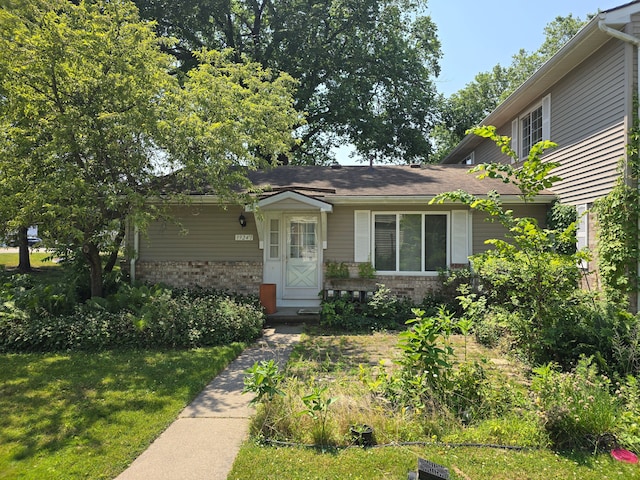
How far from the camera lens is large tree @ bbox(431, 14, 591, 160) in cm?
2562

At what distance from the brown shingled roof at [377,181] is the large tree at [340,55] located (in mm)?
7929

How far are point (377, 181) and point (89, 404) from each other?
29.1 feet

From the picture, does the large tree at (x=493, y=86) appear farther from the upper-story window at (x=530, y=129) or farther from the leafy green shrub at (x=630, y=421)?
the leafy green shrub at (x=630, y=421)

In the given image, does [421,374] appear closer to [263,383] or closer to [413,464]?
[413,464]

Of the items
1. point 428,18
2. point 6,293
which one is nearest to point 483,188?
point 6,293

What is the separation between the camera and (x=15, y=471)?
3.26 meters

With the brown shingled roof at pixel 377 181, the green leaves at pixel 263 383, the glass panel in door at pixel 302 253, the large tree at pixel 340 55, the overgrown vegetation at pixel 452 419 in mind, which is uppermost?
the large tree at pixel 340 55

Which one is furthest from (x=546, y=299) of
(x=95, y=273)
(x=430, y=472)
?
(x=95, y=273)

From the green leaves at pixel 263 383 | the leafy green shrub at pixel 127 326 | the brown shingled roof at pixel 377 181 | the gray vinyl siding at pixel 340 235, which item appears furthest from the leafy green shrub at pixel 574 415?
the gray vinyl siding at pixel 340 235

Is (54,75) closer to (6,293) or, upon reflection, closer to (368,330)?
(6,293)

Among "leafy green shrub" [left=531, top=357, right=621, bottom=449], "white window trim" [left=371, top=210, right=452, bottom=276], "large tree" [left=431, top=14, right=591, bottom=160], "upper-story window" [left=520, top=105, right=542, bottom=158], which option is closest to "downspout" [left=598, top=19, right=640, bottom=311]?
"upper-story window" [left=520, top=105, right=542, bottom=158]

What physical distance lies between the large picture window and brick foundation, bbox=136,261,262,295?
318 centimetres

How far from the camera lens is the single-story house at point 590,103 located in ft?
23.3

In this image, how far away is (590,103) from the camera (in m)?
8.27
